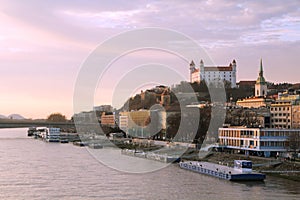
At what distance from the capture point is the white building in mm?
53534

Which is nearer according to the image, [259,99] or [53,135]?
[259,99]

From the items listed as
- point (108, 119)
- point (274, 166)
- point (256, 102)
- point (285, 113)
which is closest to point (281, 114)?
point (285, 113)

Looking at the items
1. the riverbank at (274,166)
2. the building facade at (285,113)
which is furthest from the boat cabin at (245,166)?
the building facade at (285,113)

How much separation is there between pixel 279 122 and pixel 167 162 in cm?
1196

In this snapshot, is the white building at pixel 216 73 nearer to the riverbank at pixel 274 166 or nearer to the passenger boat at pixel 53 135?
the passenger boat at pixel 53 135

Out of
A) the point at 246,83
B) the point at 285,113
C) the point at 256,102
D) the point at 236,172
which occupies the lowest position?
the point at 236,172

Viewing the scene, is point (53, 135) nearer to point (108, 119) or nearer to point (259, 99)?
point (108, 119)

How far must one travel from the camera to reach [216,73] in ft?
180

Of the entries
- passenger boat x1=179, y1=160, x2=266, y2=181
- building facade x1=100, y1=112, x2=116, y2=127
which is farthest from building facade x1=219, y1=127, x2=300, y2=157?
building facade x1=100, y1=112, x2=116, y2=127

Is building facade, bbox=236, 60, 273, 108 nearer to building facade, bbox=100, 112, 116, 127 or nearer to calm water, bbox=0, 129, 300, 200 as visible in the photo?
building facade, bbox=100, 112, 116, 127

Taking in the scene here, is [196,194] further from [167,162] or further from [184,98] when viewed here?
[184,98]

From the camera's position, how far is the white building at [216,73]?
53.5 m

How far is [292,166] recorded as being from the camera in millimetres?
16609

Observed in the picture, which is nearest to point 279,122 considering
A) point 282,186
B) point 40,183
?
point 282,186
